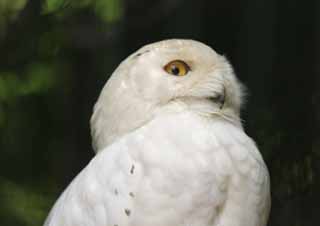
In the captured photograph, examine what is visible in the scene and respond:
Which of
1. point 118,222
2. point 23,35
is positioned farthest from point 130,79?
point 23,35

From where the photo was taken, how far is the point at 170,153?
8.41 feet

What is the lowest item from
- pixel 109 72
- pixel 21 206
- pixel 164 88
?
pixel 21 206

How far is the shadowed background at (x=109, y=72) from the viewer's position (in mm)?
3229

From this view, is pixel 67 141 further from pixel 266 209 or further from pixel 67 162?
pixel 266 209

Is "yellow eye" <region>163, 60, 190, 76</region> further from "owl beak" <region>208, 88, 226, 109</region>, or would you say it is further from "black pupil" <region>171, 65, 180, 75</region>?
"owl beak" <region>208, 88, 226, 109</region>

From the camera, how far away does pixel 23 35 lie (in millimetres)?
3523

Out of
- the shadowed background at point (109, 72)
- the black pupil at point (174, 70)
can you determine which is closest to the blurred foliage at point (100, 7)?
the shadowed background at point (109, 72)

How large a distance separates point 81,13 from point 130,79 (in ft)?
4.88

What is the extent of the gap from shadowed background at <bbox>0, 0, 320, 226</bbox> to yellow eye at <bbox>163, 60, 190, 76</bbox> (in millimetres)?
579

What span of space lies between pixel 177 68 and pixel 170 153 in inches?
14.1

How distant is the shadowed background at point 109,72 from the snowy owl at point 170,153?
1.39 ft

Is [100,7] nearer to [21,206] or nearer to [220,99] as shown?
[21,206]

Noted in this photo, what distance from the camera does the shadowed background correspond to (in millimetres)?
3229

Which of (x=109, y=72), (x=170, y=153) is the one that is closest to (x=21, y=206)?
(x=109, y=72)
